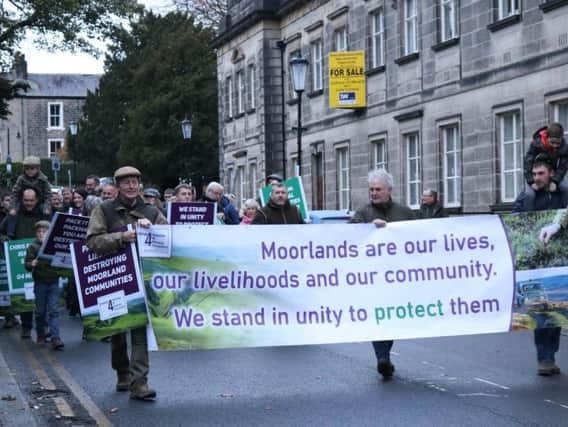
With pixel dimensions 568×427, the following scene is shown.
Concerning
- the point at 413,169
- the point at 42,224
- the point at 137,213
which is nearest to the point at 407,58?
the point at 413,169

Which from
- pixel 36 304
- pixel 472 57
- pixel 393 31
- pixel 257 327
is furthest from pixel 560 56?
pixel 257 327

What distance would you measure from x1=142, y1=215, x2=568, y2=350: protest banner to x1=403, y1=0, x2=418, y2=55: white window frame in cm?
2124

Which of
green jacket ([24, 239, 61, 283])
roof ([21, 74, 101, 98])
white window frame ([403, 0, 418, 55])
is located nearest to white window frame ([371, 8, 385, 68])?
white window frame ([403, 0, 418, 55])

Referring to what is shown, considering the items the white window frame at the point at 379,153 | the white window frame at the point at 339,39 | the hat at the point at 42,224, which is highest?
the white window frame at the point at 339,39

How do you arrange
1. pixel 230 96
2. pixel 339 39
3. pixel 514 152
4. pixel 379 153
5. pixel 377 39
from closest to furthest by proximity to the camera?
1. pixel 514 152
2. pixel 377 39
3. pixel 379 153
4. pixel 339 39
5. pixel 230 96

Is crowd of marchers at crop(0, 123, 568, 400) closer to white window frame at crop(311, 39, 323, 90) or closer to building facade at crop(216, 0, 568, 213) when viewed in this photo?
building facade at crop(216, 0, 568, 213)

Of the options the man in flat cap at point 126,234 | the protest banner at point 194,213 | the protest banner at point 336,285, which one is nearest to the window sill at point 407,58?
the protest banner at point 194,213

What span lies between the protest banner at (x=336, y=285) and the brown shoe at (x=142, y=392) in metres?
0.36

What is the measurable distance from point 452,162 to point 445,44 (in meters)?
2.84

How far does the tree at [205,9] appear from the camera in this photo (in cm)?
6900

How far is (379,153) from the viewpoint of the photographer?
34.8 metres

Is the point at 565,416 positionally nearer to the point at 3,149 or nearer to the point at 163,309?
the point at 163,309

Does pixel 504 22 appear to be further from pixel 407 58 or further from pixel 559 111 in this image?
pixel 407 58

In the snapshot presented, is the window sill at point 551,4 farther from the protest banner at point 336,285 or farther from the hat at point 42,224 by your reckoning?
the protest banner at point 336,285
